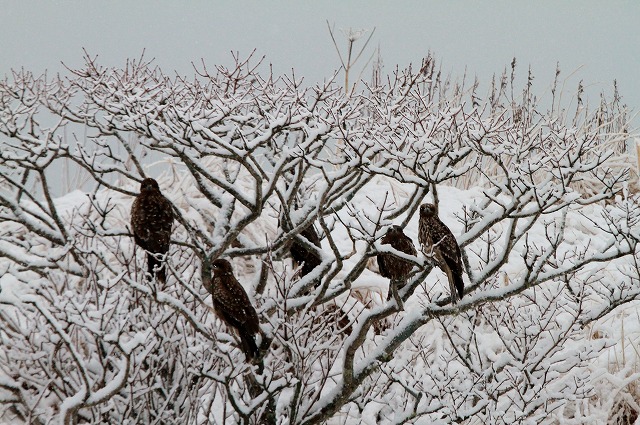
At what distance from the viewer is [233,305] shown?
3955 millimetres

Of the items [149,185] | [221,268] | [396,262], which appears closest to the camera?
[221,268]

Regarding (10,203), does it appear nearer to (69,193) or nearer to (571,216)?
(69,193)

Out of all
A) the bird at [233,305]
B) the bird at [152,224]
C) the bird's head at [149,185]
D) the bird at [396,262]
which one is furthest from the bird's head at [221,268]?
the bird at [396,262]

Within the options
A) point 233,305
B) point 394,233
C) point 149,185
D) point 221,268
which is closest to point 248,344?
Answer: point 233,305

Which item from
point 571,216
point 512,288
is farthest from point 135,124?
point 571,216

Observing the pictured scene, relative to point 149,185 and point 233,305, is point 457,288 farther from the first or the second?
point 149,185

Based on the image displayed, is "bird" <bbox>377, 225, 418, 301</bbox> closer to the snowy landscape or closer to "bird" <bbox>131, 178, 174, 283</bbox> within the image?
the snowy landscape

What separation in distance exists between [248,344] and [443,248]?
1.30 m

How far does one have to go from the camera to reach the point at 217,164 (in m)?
7.68

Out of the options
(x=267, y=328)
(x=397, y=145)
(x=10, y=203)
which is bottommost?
(x=267, y=328)

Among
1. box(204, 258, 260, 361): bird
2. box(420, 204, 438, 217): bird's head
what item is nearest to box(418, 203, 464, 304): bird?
box(420, 204, 438, 217): bird's head

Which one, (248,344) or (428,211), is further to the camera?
(428,211)

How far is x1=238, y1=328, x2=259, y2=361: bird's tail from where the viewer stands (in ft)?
13.3

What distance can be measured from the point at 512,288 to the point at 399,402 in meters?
1.99
